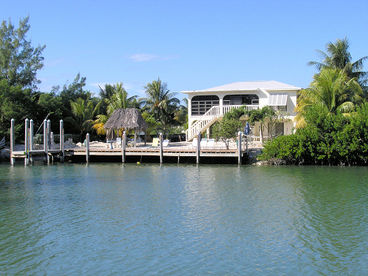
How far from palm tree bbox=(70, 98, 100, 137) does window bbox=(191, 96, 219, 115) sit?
393 inches

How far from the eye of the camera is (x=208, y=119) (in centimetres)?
3719

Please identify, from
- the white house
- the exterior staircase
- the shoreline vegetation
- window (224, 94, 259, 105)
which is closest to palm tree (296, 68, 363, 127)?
the shoreline vegetation

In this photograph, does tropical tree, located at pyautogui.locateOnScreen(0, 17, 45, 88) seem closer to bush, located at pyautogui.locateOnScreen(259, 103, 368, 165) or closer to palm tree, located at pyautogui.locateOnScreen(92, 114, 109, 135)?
palm tree, located at pyautogui.locateOnScreen(92, 114, 109, 135)

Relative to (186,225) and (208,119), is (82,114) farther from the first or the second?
(186,225)

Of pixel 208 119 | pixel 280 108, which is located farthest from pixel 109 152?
pixel 280 108

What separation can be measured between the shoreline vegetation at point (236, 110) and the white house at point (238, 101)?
1.61 metres

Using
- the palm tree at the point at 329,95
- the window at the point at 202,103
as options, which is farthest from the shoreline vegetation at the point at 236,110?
the window at the point at 202,103

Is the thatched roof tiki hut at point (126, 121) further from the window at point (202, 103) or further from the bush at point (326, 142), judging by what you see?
the bush at point (326, 142)

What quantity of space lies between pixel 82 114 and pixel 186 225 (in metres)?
31.4

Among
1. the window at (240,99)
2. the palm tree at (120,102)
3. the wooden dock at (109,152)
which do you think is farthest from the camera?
the palm tree at (120,102)

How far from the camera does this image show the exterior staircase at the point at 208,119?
36.6m

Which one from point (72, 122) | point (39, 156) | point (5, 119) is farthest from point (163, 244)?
point (72, 122)

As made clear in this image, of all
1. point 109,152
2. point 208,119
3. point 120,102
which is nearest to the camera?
point 109,152

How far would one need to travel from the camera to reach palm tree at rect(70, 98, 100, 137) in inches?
1666
